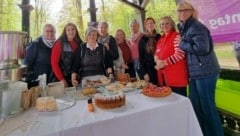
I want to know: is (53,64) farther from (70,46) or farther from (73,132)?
(73,132)

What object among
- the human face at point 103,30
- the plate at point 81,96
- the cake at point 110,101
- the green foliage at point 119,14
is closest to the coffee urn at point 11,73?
the plate at point 81,96

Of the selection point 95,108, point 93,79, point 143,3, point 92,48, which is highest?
point 143,3

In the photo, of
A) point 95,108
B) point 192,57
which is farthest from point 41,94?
point 192,57

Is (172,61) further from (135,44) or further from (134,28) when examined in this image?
(134,28)

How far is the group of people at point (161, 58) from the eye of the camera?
161 centimetres

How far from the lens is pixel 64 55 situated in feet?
6.36

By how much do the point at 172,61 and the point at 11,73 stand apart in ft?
3.66

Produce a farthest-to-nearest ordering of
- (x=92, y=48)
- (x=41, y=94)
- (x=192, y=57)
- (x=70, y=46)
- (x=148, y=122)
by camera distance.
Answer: (x=70, y=46), (x=92, y=48), (x=192, y=57), (x=41, y=94), (x=148, y=122)

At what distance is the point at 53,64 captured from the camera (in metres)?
1.92

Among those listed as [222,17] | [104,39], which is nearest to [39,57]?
[104,39]

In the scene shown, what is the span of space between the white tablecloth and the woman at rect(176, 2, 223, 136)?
19.1 inches

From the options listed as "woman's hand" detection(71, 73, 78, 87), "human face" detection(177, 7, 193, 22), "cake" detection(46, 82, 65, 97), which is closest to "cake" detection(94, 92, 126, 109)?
"cake" detection(46, 82, 65, 97)

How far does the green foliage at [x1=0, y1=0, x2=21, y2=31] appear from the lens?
10.4 ft

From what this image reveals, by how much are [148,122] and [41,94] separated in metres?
0.70
